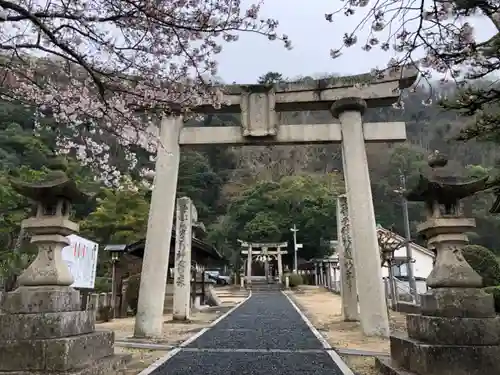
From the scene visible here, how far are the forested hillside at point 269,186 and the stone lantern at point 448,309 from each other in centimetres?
1775

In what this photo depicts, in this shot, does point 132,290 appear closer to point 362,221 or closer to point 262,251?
point 362,221

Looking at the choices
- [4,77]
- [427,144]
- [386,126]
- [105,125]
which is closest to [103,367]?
[105,125]

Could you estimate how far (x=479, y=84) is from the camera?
7594 millimetres

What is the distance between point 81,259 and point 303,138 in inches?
248

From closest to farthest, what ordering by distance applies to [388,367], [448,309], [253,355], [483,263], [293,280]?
1. [448,309]
2. [388,367]
3. [253,355]
4. [483,263]
5. [293,280]

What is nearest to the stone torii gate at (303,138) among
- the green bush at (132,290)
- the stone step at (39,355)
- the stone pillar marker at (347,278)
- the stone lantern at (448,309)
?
the stone pillar marker at (347,278)

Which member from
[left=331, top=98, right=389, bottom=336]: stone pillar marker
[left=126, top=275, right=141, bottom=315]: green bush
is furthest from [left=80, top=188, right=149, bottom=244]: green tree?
[left=331, top=98, right=389, bottom=336]: stone pillar marker

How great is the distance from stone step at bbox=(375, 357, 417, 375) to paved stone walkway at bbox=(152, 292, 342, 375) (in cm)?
53

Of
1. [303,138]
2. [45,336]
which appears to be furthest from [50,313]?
[303,138]

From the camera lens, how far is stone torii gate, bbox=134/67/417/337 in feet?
28.7

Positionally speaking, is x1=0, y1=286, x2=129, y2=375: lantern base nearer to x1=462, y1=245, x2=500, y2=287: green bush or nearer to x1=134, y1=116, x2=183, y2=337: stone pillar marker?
x1=134, y1=116, x2=183, y2=337: stone pillar marker

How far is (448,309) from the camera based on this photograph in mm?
4535

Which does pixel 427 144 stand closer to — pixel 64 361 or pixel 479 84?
pixel 479 84

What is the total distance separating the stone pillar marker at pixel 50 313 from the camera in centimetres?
431
